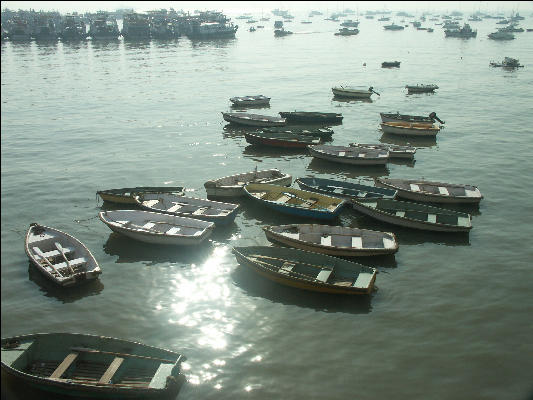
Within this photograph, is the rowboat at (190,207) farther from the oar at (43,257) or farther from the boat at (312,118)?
the boat at (312,118)

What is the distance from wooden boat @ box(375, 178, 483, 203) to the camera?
33125 mm

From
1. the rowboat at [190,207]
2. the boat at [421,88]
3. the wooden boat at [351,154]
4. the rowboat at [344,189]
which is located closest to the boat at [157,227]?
the rowboat at [190,207]

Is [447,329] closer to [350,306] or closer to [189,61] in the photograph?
[350,306]

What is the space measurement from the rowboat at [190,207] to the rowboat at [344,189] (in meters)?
6.31

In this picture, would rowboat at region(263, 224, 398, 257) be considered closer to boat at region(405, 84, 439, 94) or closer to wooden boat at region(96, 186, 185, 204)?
wooden boat at region(96, 186, 185, 204)

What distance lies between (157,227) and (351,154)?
795 inches

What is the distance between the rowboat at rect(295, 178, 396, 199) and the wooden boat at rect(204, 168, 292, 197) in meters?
1.49

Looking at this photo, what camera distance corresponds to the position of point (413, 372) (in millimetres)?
19078

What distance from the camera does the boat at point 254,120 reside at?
54281 millimetres

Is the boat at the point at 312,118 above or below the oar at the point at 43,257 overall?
above

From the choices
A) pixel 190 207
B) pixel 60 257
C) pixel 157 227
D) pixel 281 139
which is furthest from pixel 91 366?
pixel 281 139

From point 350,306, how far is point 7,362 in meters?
14.2

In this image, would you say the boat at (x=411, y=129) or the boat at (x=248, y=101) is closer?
the boat at (x=411, y=129)

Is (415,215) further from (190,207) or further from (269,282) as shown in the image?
(190,207)
